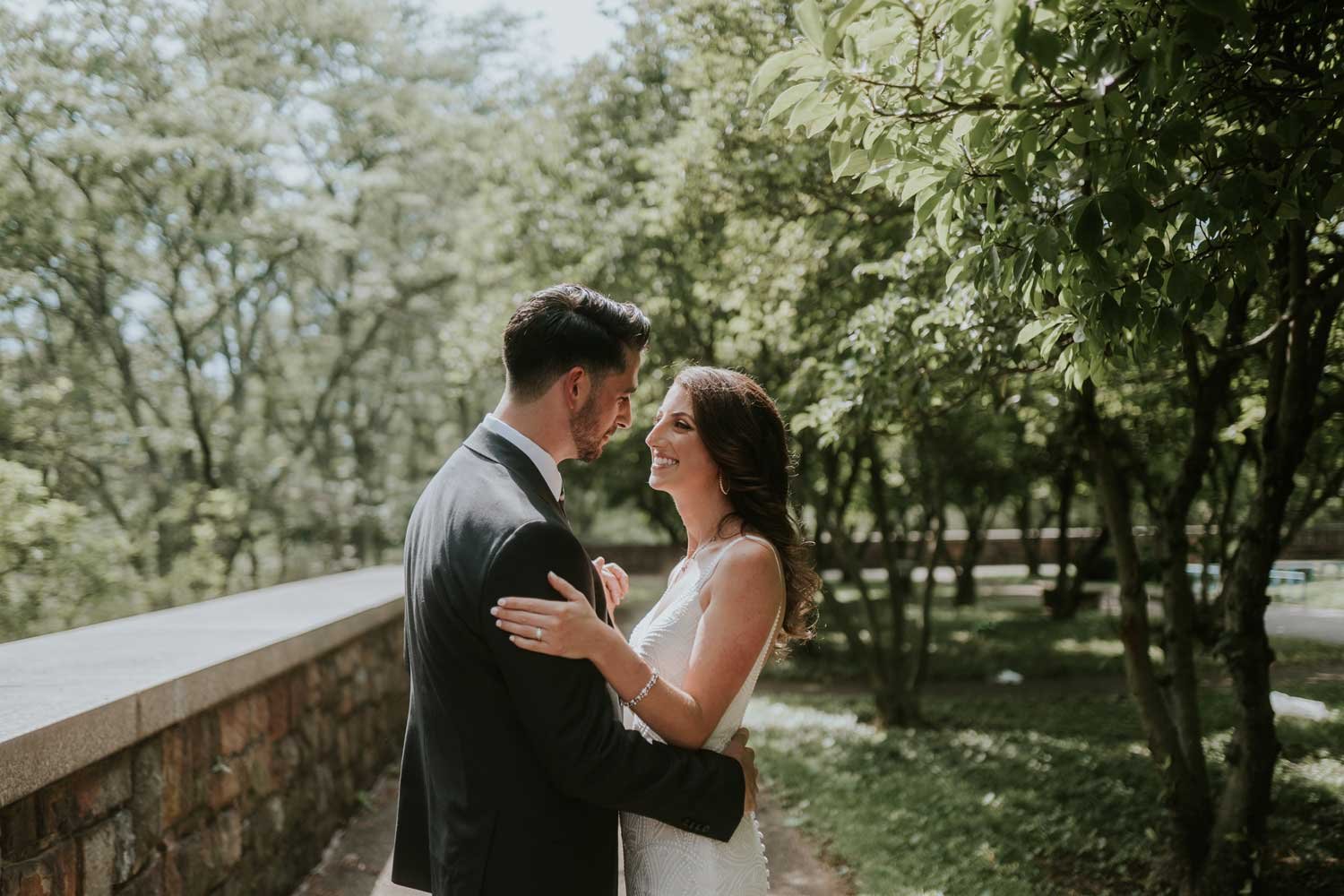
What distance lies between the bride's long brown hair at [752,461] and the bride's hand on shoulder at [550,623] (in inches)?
32.0

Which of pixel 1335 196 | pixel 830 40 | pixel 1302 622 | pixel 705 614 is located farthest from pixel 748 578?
pixel 1302 622

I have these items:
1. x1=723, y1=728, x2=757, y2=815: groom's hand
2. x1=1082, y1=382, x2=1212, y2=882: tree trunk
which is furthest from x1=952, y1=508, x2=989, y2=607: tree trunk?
x1=723, y1=728, x2=757, y2=815: groom's hand

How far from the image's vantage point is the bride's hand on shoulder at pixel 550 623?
213 centimetres

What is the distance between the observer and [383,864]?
5.62m

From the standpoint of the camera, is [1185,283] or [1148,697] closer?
[1185,283]

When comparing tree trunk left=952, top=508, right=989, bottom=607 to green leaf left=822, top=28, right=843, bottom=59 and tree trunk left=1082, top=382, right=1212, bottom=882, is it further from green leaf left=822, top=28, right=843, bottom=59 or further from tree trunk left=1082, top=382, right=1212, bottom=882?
green leaf left=822, top=28, right=843, bottom=59

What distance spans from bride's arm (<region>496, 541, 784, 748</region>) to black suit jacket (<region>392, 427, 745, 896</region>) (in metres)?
0.04

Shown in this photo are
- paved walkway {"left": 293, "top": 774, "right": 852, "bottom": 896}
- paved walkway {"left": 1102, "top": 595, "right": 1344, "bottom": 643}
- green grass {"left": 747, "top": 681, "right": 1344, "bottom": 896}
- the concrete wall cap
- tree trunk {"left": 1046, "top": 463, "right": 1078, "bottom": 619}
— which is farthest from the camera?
tree trunk {"left": 1046, "top": 463, "right": 1078, "bottom": 619}

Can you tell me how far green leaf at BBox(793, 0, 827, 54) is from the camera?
2.09 metres

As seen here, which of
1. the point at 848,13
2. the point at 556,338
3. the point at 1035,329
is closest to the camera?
the point at 848,13

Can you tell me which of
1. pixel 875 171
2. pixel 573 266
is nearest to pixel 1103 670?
pixel 573 266

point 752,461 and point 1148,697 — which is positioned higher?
point 752,461

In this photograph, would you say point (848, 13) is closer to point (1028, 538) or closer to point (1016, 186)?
point (1016, 186)

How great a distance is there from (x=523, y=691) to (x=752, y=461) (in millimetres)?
1040
